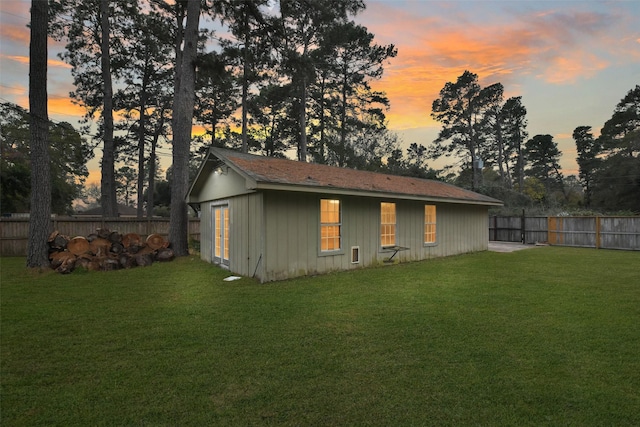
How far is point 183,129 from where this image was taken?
1103 cm

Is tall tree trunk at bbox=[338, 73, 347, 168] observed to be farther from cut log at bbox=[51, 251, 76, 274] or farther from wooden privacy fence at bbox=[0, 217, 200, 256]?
cut log at bbox=[51, 251, 76, 274]

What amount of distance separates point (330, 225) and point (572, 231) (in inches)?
548

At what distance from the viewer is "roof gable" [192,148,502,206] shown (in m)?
7.14

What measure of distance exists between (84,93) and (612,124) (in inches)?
1688

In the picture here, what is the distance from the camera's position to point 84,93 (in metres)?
18.3

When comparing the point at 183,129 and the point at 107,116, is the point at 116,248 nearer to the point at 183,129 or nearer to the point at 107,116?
the point at 183,129

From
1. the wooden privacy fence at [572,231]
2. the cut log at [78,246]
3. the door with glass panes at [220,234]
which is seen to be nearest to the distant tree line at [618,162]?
the wooden privacy fence at [572,231]

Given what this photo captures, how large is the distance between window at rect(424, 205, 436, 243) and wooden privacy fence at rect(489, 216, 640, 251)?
863 cm

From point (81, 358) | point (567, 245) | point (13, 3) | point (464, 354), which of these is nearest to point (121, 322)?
point (81, 358)

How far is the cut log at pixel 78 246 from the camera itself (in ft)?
29.7

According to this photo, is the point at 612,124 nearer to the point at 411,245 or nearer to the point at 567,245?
the point at 567,245

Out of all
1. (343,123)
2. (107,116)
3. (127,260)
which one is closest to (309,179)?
(127,260)

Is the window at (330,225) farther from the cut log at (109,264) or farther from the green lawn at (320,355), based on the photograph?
the cut log at (109,264)

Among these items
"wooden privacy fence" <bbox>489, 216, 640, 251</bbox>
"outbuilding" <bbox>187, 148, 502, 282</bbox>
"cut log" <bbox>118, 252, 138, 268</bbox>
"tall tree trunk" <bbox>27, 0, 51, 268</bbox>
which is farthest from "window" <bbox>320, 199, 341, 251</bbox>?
"wooden privacy fence" <bbox>489, 216, 640, 251</bbox>
